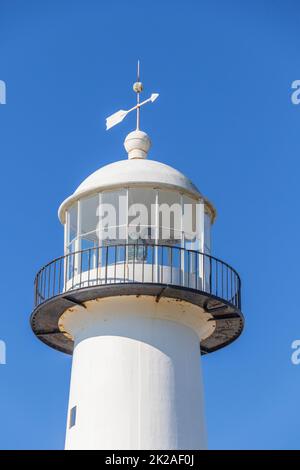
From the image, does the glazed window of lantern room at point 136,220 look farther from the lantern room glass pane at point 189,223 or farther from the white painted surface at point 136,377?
the white painted surface at point 136,377

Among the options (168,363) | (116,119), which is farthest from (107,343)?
(116,119)

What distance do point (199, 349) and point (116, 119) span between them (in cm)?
519

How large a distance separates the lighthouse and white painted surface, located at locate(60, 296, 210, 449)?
0.06ft

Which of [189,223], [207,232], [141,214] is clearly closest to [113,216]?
[141,214]

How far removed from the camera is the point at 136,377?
34531 millimetres

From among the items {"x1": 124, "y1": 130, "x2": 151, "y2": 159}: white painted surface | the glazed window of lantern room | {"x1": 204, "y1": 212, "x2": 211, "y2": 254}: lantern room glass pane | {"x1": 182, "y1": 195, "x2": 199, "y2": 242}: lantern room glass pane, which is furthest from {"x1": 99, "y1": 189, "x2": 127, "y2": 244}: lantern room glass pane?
{"x1": 204, "y1": 212, "x2": 211, "y2": 254}: lantern room glass pane

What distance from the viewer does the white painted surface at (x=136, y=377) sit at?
112 ft

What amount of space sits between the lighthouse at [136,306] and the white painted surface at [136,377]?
0.06ft

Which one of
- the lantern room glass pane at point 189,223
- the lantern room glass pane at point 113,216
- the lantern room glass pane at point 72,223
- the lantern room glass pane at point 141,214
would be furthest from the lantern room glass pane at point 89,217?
the lantern room glass pane at point 189,223

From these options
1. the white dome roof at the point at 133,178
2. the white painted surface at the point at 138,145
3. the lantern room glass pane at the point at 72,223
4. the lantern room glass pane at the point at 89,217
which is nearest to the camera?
the white dome roof at the point at 133,178

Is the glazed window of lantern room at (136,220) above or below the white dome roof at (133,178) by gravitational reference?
below

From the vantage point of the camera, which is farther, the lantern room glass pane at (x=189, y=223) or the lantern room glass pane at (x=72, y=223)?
the lantern room glass pane at (x=72, y=223)

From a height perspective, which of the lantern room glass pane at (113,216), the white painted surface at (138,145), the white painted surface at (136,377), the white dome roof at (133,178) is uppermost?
the white painted surface at (138,145)

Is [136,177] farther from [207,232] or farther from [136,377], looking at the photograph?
[136,377]
